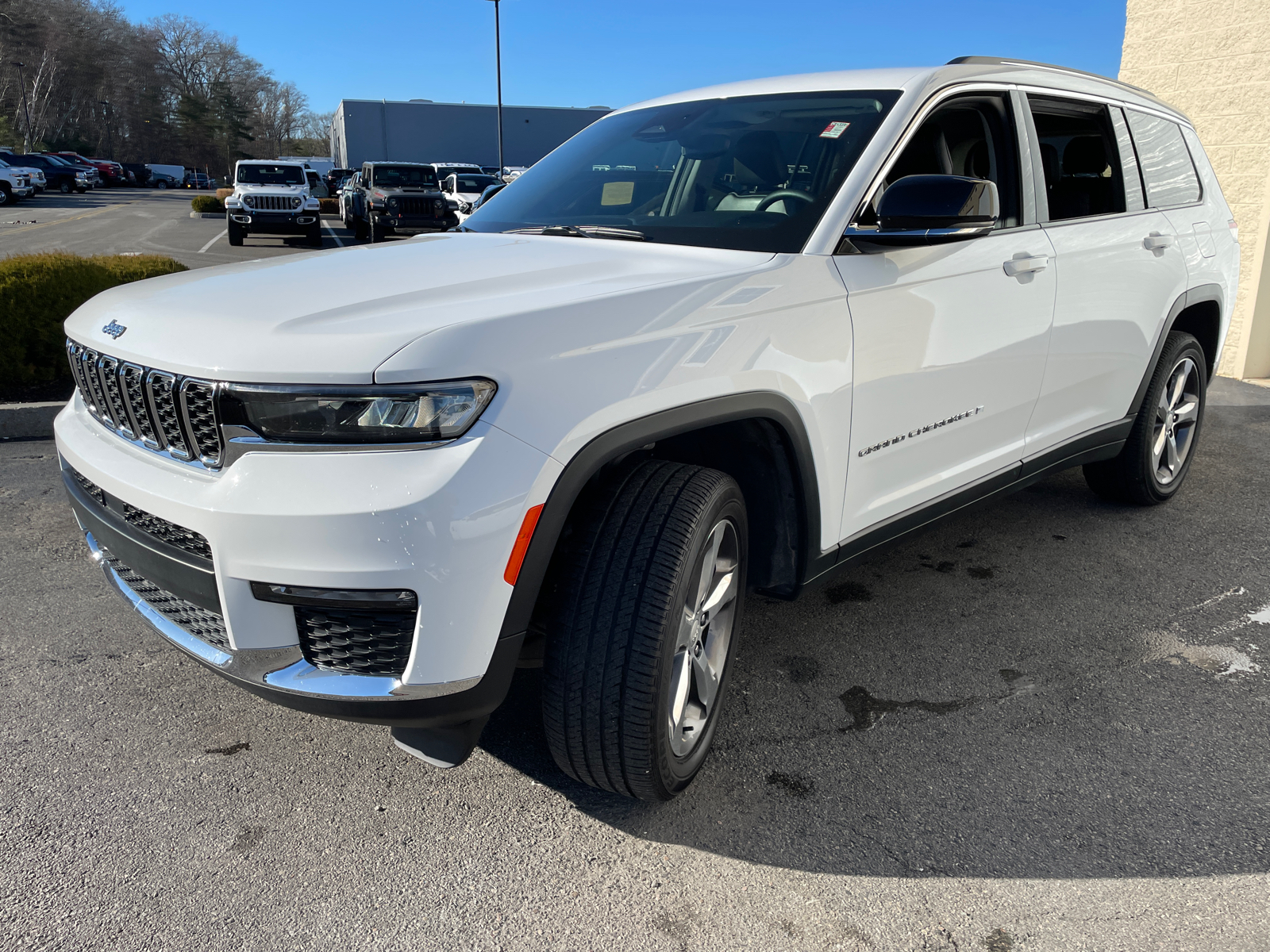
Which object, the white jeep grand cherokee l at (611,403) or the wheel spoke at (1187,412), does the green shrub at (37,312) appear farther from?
the wheel spoke at (1187,412)

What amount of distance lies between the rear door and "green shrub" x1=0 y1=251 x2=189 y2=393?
19.5 ft

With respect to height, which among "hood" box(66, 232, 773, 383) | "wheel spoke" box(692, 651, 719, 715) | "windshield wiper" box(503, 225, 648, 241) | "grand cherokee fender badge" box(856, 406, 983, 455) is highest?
"windshield wiper" box(503, 225, 648, 241)

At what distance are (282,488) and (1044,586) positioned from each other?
2.96 meters

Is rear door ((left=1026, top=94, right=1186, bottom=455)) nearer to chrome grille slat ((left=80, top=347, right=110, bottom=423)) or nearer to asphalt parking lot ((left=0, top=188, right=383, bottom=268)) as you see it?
chrome grille slat ((left=80, top=347, right=110, bottom=423))

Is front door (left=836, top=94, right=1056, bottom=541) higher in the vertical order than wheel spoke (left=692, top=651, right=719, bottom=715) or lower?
higher

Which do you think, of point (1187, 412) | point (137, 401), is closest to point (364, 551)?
point (137, 401)

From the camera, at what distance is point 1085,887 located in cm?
201

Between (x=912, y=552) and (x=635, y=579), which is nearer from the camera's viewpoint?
(x=635, y=579)

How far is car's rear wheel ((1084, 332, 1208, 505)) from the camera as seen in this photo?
4105 millimetres

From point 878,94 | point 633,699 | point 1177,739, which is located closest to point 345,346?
point 633,699

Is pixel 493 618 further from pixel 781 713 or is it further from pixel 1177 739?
pixel 1177 739

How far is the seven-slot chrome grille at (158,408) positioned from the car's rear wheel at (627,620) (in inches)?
30.2

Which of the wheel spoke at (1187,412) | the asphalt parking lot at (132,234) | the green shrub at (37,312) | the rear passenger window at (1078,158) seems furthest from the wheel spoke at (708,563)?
the asphalt parking lot at (132,234)

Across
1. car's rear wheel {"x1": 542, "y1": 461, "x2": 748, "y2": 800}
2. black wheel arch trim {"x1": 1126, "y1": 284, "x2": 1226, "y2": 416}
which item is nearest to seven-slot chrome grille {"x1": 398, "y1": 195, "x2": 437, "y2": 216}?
black wheel arch trim {"x1": 1126, "y1": 284, "x2": 1226, "y2": 416}
